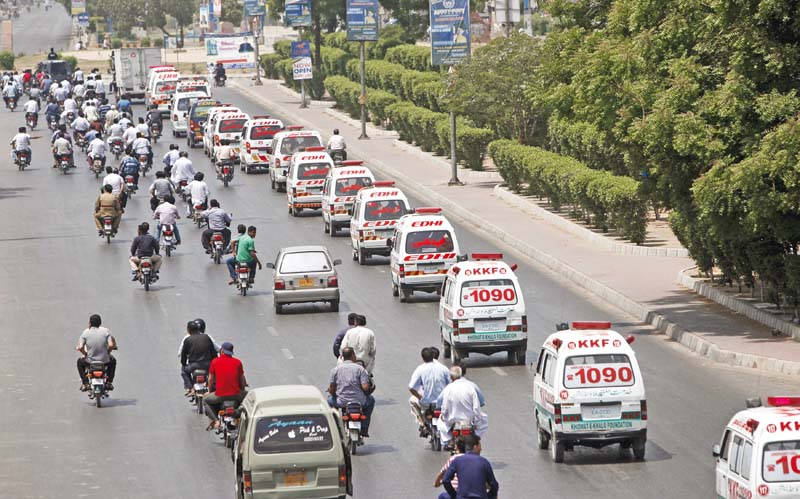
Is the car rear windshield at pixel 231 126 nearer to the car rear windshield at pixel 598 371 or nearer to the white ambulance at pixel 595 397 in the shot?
the white ambulance at pixel 595 397

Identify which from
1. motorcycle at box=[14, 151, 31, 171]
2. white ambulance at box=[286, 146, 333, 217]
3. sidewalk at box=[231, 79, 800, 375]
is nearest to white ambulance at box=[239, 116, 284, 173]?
sidewalk at box=[231, 79, 800, 375]

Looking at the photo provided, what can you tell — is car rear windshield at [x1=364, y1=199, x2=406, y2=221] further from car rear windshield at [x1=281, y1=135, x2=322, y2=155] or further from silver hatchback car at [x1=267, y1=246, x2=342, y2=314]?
car rear windshield at [x1=281, y1=135, x2=322, y2=155]

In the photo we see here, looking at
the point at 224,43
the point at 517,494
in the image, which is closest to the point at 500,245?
the point at 517,494

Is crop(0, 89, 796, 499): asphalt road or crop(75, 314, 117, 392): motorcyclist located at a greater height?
crop(75, 314, 117, 392): motorcyclist

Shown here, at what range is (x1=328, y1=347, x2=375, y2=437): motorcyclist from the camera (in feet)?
70.1

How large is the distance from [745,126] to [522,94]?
86.1 ft

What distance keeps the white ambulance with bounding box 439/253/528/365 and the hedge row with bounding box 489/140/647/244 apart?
791cm

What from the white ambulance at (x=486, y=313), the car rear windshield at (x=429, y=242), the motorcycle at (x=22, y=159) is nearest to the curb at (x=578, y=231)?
the car rear windshield at (x=429, y=242)

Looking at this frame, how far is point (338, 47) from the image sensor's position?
318ft

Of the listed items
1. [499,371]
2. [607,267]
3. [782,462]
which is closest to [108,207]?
[607,267]

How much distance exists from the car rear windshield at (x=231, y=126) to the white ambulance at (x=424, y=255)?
26998 mm

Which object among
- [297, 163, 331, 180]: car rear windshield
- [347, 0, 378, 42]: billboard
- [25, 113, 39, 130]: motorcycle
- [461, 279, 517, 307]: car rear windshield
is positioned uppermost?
[347, 0, 378, 42]: billboard

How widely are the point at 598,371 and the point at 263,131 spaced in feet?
126

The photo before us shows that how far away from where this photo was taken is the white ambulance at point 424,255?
34.0 metres
